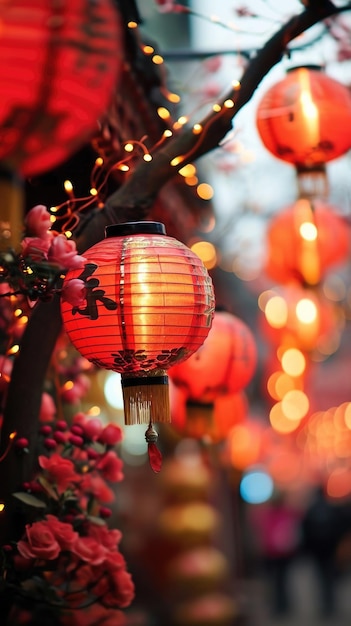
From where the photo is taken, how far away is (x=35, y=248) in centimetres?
365

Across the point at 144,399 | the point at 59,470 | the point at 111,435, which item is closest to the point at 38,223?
the point at 144,399

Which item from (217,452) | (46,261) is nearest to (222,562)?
(217,452)

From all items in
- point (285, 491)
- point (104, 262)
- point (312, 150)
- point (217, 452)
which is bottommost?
point (285, 491)

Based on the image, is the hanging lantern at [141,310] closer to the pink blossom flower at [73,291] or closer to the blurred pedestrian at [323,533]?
the pink blossom flower at [73,291]

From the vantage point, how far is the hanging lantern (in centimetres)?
396

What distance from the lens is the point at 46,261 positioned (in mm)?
3600

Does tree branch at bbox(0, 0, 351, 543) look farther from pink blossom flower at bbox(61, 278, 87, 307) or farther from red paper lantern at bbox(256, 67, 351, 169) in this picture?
red paper lantern at bbox(256, 67, 351, 169)

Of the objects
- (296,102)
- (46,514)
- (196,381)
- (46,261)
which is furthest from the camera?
(196,381)

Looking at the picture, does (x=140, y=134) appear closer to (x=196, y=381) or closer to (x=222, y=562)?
(x=196, y=381)

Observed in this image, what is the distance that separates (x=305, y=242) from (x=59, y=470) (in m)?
5.05

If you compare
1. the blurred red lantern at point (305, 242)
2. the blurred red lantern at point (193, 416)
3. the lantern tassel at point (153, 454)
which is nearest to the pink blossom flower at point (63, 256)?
the lantern tassel at point (153, 454)

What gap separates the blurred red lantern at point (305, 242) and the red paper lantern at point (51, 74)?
614cm

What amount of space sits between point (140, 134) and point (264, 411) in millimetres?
15291

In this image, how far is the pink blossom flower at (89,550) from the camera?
4.52 m
